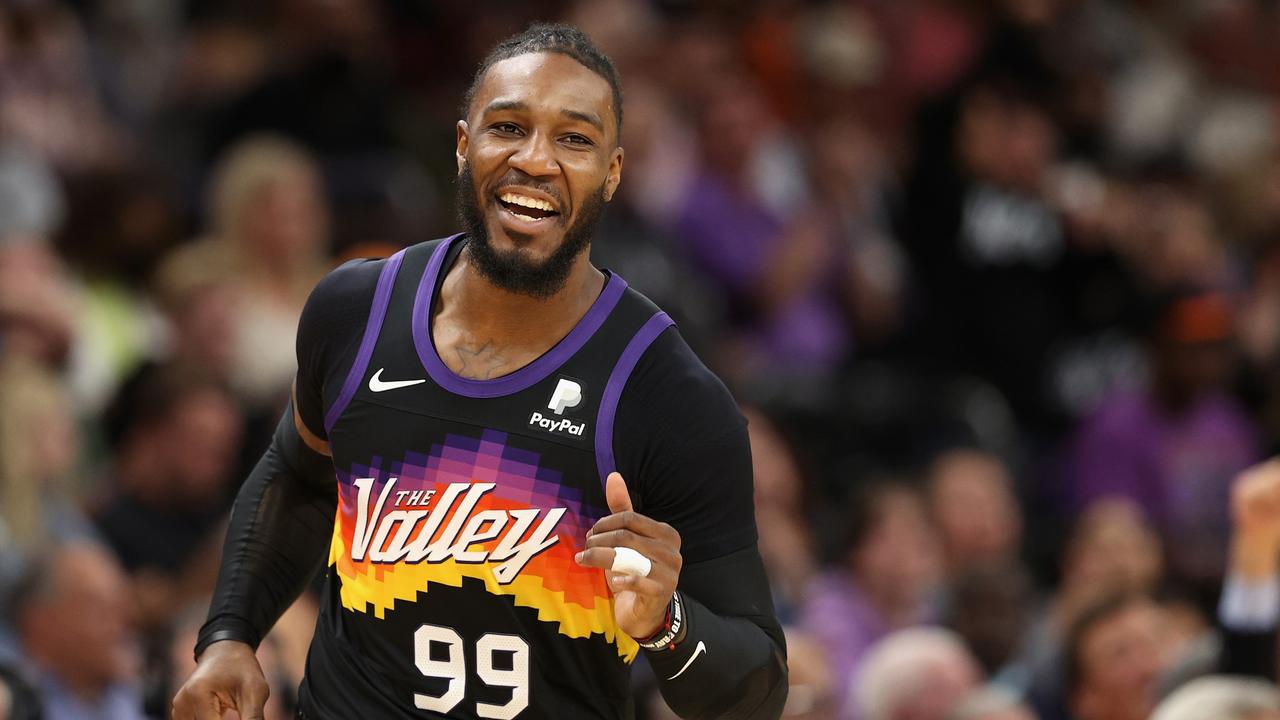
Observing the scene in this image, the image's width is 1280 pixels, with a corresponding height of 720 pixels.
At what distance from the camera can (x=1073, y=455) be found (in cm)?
918

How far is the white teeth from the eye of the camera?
3.26 metres

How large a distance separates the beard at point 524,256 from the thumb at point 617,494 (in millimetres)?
476

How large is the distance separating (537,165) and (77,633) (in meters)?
2.98

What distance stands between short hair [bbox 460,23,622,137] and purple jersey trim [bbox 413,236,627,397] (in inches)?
12.8

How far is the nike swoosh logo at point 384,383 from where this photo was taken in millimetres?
3336

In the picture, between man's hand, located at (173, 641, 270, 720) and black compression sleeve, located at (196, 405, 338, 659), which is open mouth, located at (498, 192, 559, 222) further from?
man's hand, located at (173, 641, 270, 720)

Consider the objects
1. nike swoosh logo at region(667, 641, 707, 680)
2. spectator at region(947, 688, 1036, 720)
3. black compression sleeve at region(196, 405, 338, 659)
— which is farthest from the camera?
spectator at region(947, 688, 1036, 720)

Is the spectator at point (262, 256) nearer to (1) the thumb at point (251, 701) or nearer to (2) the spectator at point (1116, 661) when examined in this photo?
(2) the spectator at point (1116, 661)

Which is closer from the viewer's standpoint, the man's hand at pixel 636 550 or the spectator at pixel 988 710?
the man's hand at pixel 636 550

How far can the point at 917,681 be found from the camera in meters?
6.04

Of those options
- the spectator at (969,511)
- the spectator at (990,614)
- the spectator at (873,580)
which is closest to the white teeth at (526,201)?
the spectator at (873,580)

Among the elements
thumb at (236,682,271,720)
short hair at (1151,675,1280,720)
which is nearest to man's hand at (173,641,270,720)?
thumb at (236,682,271,720)

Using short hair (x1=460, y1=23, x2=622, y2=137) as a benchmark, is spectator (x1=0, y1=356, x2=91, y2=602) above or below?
below

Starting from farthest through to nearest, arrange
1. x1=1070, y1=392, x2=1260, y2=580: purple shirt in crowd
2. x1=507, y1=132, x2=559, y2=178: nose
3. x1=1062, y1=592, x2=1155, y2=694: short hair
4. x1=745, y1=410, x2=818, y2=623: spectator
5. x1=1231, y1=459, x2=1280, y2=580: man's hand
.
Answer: x1=1070, y1=392, x2=1260, y2=580: purple shirt in crowd → x1=745, y1=410, x2=818, y2=623: spectator → x1=1062, y1=592, x2=1155, y2=694: short hair → x1=1231, y1=459, x2=1280, y2=580: man's hand → x1=507, y1=132, x2=559, y2=178: nose
